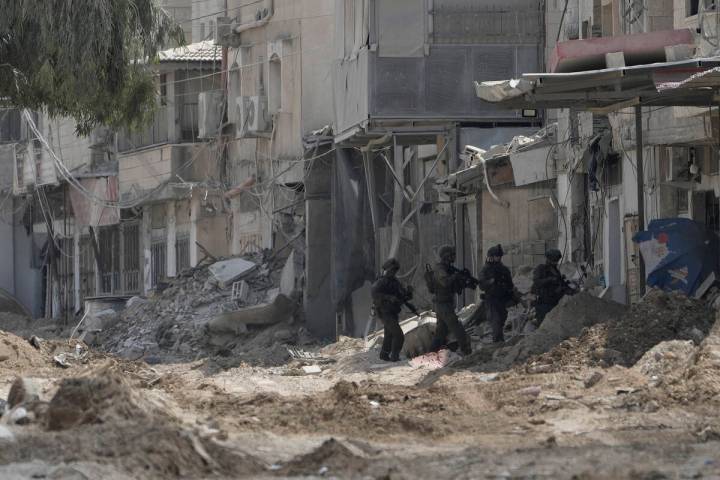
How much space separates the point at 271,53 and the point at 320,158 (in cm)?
478

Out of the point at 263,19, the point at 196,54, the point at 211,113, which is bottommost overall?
the point at 211,113

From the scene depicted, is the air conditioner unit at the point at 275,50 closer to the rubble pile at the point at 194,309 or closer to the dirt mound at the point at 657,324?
the rubble pile at the point at 194,309

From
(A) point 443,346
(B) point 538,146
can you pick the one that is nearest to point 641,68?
(A) point 443,346

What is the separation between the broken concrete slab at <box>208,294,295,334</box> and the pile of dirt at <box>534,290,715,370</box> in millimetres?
12429

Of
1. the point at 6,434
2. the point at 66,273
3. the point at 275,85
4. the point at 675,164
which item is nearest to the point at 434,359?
the point at 675,164

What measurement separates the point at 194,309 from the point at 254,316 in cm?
234

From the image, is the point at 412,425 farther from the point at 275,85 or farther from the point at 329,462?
the point at 275,85

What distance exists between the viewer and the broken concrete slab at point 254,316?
99.1 feet

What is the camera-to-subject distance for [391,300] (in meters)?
21.9

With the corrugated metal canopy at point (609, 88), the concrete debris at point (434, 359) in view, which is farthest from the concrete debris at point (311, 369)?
the corrugated metal canopy at point (609, 88)

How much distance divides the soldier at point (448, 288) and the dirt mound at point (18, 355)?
5.35 m

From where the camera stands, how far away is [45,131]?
153 ft

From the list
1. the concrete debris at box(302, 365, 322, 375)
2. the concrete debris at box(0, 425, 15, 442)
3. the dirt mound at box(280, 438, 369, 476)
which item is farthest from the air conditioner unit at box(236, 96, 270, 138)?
the dirt mound at box(280, 438, 369, 476)

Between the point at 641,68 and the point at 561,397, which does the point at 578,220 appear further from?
the point at 561,397
